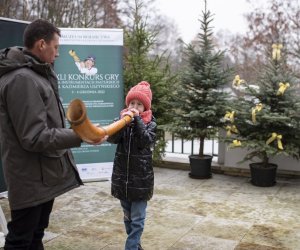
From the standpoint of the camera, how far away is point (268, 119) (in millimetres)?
5973

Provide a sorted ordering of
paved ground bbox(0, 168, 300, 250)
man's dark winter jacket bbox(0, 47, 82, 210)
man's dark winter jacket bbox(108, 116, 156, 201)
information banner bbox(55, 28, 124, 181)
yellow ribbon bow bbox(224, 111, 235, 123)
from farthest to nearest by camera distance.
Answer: yellow ribbon bow bbox(224, 111, 235, 123), information banner bbox(55, 28, 124, 181), paved ground bbox(0, 168, 300, 250), man's dark winter jacket bbox(108, 116, 156, 201), man's dark winter jacket bbox(0, 47, 82, 210)

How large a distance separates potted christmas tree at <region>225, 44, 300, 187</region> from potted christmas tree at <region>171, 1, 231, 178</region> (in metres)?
0.32

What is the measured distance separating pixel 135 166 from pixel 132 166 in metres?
0.02

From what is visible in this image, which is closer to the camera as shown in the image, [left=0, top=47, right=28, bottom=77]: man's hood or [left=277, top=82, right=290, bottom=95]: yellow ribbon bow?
[left=0, top=47, right=28, bottom=77]: man's hood

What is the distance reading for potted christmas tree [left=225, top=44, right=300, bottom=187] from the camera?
19.7ft

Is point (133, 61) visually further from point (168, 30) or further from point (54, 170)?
point (168, 30)

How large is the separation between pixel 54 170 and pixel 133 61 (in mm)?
4841

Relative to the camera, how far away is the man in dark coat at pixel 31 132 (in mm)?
2221

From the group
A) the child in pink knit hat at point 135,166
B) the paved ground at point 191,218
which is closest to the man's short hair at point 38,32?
the child in pink knit hat at point 135,166

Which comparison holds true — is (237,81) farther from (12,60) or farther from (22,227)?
(22,227)

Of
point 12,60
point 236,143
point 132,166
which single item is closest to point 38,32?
point 12,60

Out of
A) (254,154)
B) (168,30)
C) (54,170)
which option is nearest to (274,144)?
(254,154)

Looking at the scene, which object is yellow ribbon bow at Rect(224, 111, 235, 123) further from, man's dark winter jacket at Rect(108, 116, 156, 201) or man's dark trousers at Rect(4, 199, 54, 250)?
man's dark trousers at Rect(4, 199, 54, 250)

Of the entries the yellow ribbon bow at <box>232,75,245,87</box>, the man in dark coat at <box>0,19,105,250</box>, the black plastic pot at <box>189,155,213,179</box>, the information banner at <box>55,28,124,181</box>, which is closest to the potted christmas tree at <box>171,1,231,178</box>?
the black plastic pot at <box>189,155,213,179</box>
